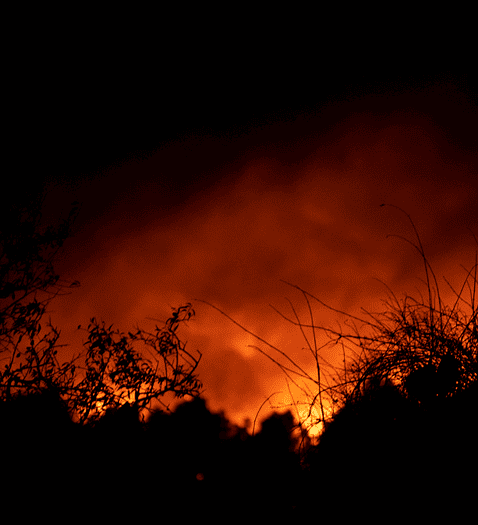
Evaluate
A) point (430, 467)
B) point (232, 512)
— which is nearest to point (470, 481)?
point (430, 467)

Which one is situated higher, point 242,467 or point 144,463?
point 144,463

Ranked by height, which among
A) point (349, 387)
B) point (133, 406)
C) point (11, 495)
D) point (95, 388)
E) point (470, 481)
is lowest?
point (470, 481)

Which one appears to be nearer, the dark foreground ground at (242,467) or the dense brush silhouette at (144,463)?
the dark foreground ground at (242,467)

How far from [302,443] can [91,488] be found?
2.29 m

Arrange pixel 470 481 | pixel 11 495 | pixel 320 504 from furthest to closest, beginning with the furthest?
1. pixel 11 495
2. pixel 320 504
3. pixel 470 481

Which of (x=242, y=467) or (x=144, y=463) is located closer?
(x=242, y=467)

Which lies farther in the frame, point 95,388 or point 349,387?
point 95,388

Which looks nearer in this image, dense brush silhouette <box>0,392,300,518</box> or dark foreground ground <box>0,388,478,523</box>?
dark foreground ground <box>0,388,478,523</box>

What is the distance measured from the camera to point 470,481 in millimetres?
2053

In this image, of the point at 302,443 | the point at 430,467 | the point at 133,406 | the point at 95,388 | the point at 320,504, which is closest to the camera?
the point at 430,467

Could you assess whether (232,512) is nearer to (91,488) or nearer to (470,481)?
(91,488)

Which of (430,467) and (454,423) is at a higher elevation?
(454,423)

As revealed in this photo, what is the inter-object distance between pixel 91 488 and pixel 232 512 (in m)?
1.52

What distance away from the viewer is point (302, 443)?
2807 mm
